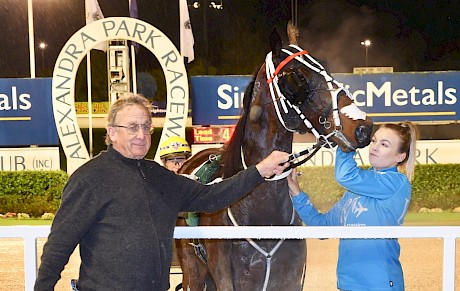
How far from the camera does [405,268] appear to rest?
6152 millimetres

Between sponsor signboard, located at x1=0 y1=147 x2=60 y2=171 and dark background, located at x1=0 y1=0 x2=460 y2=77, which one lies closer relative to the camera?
sponsor signboard, located at x1=0 y1=147 x2=60 y2=171

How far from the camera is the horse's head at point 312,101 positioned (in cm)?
238

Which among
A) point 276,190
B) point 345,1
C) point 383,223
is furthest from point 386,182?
point 345,1

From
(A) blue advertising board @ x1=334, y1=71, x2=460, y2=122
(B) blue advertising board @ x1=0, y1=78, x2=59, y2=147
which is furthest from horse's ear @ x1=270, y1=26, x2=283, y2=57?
(B) blue advertising board @ x1=0, y1=78, x2=59, y2=147

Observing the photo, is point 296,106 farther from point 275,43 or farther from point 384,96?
point 384,96

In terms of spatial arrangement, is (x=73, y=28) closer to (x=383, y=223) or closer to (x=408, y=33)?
(x=408, y=33)

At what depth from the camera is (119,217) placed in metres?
1.88

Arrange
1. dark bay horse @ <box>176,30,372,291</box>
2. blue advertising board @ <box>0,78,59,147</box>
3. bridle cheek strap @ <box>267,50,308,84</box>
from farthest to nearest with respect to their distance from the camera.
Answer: blue advertising board @ <box>0,78,59,147</box>
bridle cheek strap @ <box>267,50,308,84</box>
dark bay horse @ <box>176,30,372,291</box>

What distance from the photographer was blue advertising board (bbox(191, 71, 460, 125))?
9.08 m

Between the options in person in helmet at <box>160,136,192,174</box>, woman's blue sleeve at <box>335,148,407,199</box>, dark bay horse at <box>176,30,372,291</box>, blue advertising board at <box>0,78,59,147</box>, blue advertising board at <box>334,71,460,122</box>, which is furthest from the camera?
blue advertising board at <box>0,78,59,147</box>

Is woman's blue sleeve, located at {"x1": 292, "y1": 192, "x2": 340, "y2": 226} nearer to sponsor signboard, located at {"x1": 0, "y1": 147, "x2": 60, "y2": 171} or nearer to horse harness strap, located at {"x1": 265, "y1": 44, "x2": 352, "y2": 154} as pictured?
horse harness strap, located at {"x1": 265, "y1": 44, "x2": 352, "y2": 154}

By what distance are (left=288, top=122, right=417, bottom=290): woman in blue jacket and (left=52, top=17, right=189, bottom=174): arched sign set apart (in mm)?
5538

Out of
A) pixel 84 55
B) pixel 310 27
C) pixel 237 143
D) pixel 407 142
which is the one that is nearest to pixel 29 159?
pixel 84 55

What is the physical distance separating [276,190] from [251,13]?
24.3 meters
